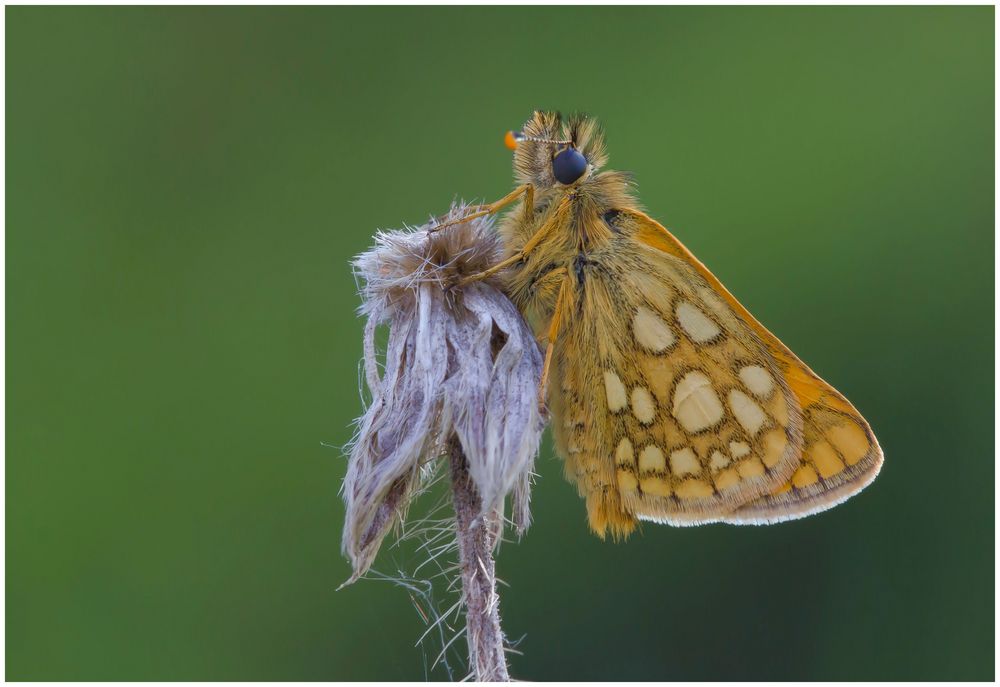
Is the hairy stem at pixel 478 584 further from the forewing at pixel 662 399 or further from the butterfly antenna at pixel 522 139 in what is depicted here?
the butterfly antenna at pixel 522 139

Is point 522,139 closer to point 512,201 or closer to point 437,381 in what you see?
point 512,201

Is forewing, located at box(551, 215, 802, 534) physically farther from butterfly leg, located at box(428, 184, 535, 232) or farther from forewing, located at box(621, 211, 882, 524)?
butterfly leg, located at box(428, 184, 535, 232)

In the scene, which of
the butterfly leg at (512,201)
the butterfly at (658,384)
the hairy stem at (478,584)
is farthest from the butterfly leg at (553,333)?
the hairy stem at (478,584)

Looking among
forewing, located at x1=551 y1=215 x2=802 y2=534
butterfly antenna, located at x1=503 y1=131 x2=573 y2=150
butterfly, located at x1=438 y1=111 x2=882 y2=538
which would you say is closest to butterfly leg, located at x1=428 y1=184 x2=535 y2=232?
butterfly, located at x1=438 y1=111 x2=882 y2=538

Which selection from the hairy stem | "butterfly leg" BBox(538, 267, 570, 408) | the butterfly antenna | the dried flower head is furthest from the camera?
the butterfly antenna

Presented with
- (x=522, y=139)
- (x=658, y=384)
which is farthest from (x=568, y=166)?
(x=658, y=384)

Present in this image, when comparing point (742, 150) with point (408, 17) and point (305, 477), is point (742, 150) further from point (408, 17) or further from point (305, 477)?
point (305, 477)

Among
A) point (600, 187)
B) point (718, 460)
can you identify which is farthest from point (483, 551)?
point (600, 187)
